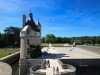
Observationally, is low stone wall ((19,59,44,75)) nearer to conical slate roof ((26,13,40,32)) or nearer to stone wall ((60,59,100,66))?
stone wall ((60,59,100,66))

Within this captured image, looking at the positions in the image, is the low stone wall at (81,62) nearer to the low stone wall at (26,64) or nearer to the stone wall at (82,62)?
the stone wall at (82,62)

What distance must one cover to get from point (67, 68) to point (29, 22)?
1658cm

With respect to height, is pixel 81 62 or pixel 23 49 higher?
pixel 23 49

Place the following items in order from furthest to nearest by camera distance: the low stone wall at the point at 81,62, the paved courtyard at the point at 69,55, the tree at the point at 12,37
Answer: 1. the tree at the point at 12,37
2. the paved courtyard at the point at 69,55
3. the low stone wall at the point at 81,62

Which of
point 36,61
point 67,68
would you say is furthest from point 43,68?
point 36,61

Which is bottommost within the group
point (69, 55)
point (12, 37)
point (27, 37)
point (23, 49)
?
point (69, 55)

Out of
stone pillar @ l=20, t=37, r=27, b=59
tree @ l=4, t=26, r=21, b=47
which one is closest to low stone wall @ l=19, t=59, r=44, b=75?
stone pillar @ l=20, t=37, r=27, b=59

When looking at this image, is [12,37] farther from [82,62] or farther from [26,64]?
[82,62]

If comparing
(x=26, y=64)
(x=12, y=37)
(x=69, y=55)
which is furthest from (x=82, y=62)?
(x=12, y=37)

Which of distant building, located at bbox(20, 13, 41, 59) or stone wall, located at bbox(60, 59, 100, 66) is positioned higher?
distant building, located at bbox(20, 13, 41, 59)

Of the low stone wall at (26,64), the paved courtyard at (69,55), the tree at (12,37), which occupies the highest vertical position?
the tree at (12,37)

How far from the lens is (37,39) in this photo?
33156mm

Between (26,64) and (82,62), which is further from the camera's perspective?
(82,62)

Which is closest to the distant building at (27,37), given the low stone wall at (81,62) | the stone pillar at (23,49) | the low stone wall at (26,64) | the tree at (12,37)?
the stone pillar at (23,49)
